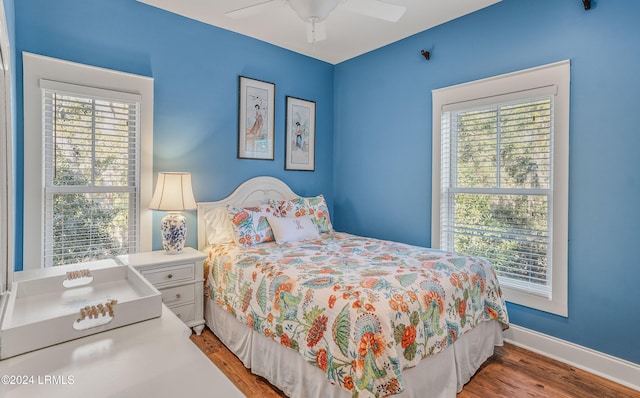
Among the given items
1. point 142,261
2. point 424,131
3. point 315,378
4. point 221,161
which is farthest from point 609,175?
point 142,261

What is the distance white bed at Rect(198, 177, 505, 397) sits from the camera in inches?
68.4

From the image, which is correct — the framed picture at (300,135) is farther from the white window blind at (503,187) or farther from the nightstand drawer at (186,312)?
the nightstand drawer at (186,312)

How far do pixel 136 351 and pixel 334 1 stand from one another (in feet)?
6.09

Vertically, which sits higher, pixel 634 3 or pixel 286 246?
pixel 634 3

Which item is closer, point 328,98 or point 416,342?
point 416,342

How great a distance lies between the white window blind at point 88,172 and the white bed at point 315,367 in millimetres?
985

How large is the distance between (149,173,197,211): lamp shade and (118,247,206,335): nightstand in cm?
39

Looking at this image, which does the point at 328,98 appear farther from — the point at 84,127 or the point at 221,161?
the point at 84,127

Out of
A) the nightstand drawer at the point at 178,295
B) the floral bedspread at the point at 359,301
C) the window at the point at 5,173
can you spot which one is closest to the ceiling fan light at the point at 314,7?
the window at the point at 5,173

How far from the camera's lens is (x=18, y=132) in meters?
2.22

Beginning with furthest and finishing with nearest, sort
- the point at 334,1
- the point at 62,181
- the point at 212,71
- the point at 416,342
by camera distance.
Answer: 1. the point at 212,71
2. the point at 62,181
3. the point at 334,1
4. the point at 416,342

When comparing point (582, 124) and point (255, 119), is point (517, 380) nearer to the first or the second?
point (582, 124)

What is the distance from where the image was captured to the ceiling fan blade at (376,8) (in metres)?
1.96

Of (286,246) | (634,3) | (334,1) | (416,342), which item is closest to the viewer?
(416,342)
